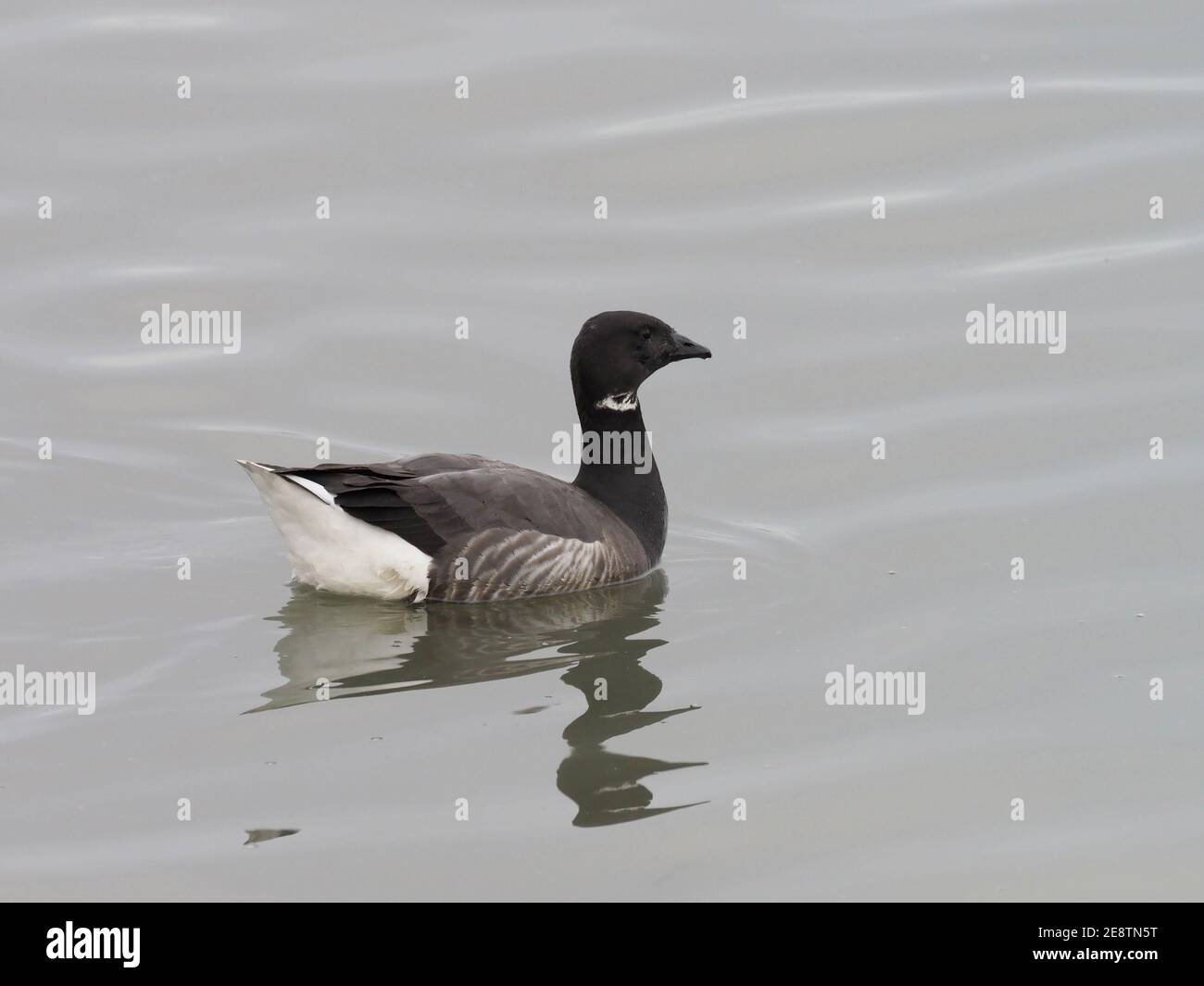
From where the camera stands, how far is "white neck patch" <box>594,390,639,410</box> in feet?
43.4

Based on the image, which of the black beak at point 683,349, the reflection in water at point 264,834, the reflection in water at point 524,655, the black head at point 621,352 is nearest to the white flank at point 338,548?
the reflection in water at point 524,655

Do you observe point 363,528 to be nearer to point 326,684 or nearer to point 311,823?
point 326,684

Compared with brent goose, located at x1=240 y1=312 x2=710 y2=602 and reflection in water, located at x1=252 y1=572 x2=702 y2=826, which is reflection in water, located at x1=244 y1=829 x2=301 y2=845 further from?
brent goose, located at x1=240 y1=312 x2=710 y2=602

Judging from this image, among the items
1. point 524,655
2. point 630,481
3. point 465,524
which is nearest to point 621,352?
point 630,481

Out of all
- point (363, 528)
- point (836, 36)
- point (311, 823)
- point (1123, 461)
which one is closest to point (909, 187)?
point (836, 36)

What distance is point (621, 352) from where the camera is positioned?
13094 millimetres

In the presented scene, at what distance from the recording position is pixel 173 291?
16.9m

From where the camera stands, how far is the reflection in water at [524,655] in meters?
9.41

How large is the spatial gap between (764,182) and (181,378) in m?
6.47

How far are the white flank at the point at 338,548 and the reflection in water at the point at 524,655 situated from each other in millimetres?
129

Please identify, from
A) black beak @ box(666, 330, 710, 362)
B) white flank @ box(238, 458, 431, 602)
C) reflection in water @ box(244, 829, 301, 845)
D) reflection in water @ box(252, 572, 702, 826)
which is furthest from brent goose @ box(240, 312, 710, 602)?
reflection in water @ box(244, 829, 301, 845)

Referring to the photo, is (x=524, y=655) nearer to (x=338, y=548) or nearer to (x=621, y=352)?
(x=338, y=548)

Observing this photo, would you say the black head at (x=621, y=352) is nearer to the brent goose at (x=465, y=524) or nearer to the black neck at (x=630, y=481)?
the brent goose at (x=465, y=524)

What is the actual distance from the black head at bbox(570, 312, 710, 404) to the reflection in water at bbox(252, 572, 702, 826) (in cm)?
144
